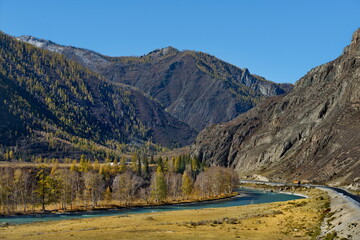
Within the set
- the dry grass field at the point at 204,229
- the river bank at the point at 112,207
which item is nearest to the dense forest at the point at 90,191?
the river bank at the point at 112,207

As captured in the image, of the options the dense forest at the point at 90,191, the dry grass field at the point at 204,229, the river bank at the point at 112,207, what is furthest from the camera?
the dense forest at the point at 90,191

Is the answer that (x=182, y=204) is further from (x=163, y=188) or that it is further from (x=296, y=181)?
(x=296, y=181)

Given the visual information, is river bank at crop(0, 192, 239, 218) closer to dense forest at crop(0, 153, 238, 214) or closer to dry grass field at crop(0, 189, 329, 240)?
dense forest at crop(0, 153, 238, 214)

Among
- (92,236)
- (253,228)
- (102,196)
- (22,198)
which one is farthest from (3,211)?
(253,228)

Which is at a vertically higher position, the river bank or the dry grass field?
the dry grass field

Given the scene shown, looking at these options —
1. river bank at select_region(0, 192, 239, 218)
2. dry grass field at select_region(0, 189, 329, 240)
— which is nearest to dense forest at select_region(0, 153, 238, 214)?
river bank at select_region(0, 192, 239, 218)

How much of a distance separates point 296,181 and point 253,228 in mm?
132327

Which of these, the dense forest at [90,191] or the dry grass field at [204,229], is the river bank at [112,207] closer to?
the dense forest at [90,191]

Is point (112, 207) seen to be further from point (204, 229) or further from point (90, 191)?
point (204, 229)

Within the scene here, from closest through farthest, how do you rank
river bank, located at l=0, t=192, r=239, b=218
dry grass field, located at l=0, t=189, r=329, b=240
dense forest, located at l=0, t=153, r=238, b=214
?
dry grass field, located at l=0, t=189, r=329, b=240, river bank, located at l=0, t=192, r=239, b=218, dense forest, located at l=0, t=153, r=238, b=214

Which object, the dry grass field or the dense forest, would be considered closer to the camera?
the dry grass field

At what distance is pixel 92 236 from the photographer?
58.6m

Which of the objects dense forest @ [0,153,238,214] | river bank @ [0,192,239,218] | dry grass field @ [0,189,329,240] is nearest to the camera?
dry grass field @ [0,189,329,240]

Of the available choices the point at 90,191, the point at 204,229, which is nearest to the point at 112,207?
the point at 90,191
